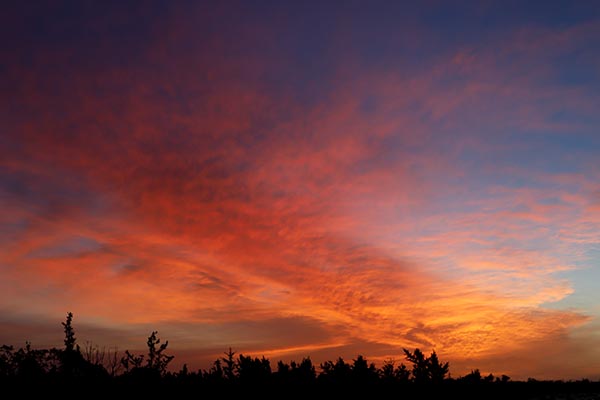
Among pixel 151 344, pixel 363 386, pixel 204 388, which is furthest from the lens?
pixel 151 344

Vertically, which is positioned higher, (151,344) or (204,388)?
(151,344)

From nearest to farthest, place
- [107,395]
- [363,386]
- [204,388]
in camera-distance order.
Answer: [107,395]
[204,388]
[363,386]

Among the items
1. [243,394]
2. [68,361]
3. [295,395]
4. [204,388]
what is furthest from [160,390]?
[68,361]

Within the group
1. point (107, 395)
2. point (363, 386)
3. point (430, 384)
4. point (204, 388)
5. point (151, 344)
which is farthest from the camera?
point (151, 344)

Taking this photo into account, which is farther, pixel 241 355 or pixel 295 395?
pixel 241 355

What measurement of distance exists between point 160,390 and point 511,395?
32.9 m

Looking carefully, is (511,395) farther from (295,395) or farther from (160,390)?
(160,390)

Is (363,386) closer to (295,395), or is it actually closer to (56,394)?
(295,395)

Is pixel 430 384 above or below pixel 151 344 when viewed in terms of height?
below

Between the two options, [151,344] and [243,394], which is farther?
[151,344]

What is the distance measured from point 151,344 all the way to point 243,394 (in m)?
24.3

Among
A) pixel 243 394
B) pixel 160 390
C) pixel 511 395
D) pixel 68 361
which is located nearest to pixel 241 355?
pixel 243 394

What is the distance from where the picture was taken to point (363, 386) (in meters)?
43.9

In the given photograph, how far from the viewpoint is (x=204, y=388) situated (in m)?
41.0
